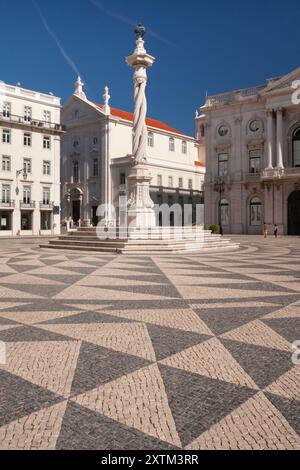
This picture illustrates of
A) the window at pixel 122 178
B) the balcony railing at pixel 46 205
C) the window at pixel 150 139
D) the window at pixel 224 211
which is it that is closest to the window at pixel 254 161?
the window at pixel 224 211

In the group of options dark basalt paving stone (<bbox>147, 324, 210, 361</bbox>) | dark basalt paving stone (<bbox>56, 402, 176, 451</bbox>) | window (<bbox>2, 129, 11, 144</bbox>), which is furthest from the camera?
window (<bbox>2, 129, 11, 144</bbox>)

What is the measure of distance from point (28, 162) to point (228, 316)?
136 feet

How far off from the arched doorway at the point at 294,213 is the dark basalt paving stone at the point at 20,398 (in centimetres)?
3843

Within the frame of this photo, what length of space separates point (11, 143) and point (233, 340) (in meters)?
42.0

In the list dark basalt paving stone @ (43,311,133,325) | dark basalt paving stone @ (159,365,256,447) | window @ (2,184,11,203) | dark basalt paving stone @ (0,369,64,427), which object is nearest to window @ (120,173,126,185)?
window @ (2,184,11,203)

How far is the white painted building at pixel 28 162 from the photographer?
42344 millimetres

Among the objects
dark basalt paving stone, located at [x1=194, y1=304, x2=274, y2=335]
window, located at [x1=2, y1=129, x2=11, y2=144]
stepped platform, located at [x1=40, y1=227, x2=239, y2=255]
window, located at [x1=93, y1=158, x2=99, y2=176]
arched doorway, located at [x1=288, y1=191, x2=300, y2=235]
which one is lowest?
dark basalt paving stone, located at [x1=194, y1=304, x2=274, y2=335]

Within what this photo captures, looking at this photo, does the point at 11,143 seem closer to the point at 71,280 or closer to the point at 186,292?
the point at 71,280

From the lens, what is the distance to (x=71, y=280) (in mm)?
10344

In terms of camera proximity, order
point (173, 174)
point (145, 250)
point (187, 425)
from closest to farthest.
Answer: point (187, 425) < point (145, 250) < point (173, 174)

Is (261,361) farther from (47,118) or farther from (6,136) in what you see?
(47,118)

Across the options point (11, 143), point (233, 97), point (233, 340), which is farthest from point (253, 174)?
point (233, 340)

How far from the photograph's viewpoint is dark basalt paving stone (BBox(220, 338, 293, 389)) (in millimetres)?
4125

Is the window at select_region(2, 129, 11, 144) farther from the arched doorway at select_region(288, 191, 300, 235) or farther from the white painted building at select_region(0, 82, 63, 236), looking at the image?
the arched doorway at select_region(288, 191, 300, 235)
